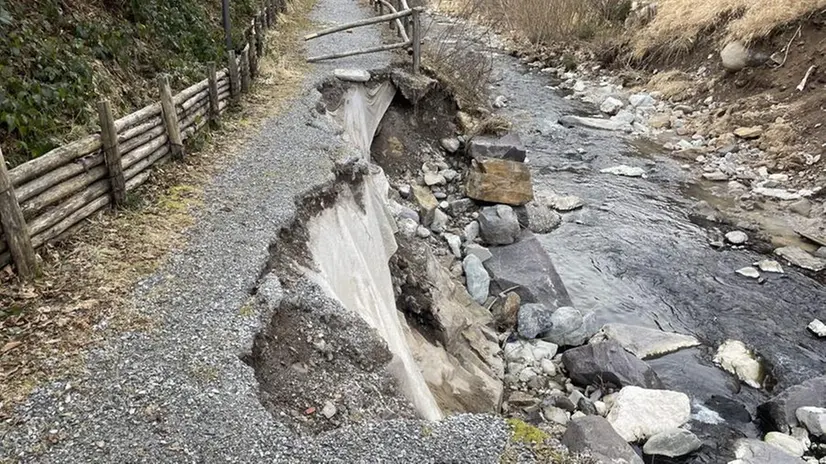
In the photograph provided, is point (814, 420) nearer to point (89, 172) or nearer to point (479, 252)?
point (479, 252)

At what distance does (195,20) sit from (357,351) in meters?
8.79

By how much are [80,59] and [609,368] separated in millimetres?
7687

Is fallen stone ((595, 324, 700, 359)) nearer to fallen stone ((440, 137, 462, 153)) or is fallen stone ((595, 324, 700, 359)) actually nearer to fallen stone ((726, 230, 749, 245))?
fallen stone ((726, 230, 749, 245))

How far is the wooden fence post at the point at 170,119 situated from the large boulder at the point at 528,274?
5.09 m

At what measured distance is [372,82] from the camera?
37.6ft

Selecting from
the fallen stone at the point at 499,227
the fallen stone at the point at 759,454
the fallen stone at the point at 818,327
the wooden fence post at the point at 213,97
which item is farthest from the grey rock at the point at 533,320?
the wooden fence post at the point at 213,97

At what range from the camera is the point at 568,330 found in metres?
7.52

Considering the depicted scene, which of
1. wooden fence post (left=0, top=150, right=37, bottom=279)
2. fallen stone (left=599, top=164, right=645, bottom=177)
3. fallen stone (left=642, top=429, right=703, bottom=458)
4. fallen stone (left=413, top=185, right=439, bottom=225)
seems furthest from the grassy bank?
fallen stone (left=599, top=164, right=645, bottom=177)

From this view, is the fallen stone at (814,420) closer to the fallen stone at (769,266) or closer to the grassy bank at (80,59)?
the fallen stone at (769,266)

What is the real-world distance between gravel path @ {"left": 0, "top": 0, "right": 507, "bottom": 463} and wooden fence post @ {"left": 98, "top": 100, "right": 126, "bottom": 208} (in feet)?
3.87

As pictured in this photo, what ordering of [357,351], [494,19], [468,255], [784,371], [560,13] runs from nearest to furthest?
[357,351] < [784,371] < [468,255] < [560,13] < [494,19]

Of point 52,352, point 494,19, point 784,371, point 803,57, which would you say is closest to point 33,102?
point 52,352

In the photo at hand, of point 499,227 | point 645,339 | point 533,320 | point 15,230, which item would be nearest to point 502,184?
point 499,227

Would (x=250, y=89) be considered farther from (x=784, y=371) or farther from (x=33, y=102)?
(x=784, y=371)
